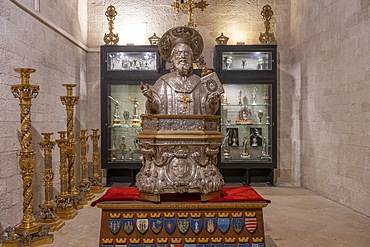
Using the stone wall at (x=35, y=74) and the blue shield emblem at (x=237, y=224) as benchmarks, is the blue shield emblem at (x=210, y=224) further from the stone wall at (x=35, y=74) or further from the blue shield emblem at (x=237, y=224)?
the stone wall at (x=35, y=74)

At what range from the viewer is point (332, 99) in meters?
6.33

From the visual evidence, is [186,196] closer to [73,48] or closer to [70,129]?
[70,129]

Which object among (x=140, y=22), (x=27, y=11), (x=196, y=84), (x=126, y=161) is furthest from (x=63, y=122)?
(x=196, y=84)

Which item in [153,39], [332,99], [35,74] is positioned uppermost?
[153,39]

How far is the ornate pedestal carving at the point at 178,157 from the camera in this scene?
12.0ft

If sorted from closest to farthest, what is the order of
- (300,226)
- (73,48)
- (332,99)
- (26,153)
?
1. (26,153)
2. (300,226)
3. (332,99)
4. (73,48)

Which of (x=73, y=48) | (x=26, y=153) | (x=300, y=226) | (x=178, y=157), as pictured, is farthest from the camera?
(x=73, y=48)

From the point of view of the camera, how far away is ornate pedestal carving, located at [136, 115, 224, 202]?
3.65 metres

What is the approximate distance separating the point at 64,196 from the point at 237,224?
2844mm

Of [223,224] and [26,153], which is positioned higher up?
[26,153]

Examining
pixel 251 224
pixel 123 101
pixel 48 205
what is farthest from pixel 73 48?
pixel 251 224

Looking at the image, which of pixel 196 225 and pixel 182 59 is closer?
pixel 196 225

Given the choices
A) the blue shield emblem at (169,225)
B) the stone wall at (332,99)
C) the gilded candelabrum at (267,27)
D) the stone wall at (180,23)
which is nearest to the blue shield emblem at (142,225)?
the blue shield emblem at (169,225)

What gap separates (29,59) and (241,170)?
15.0 feet
